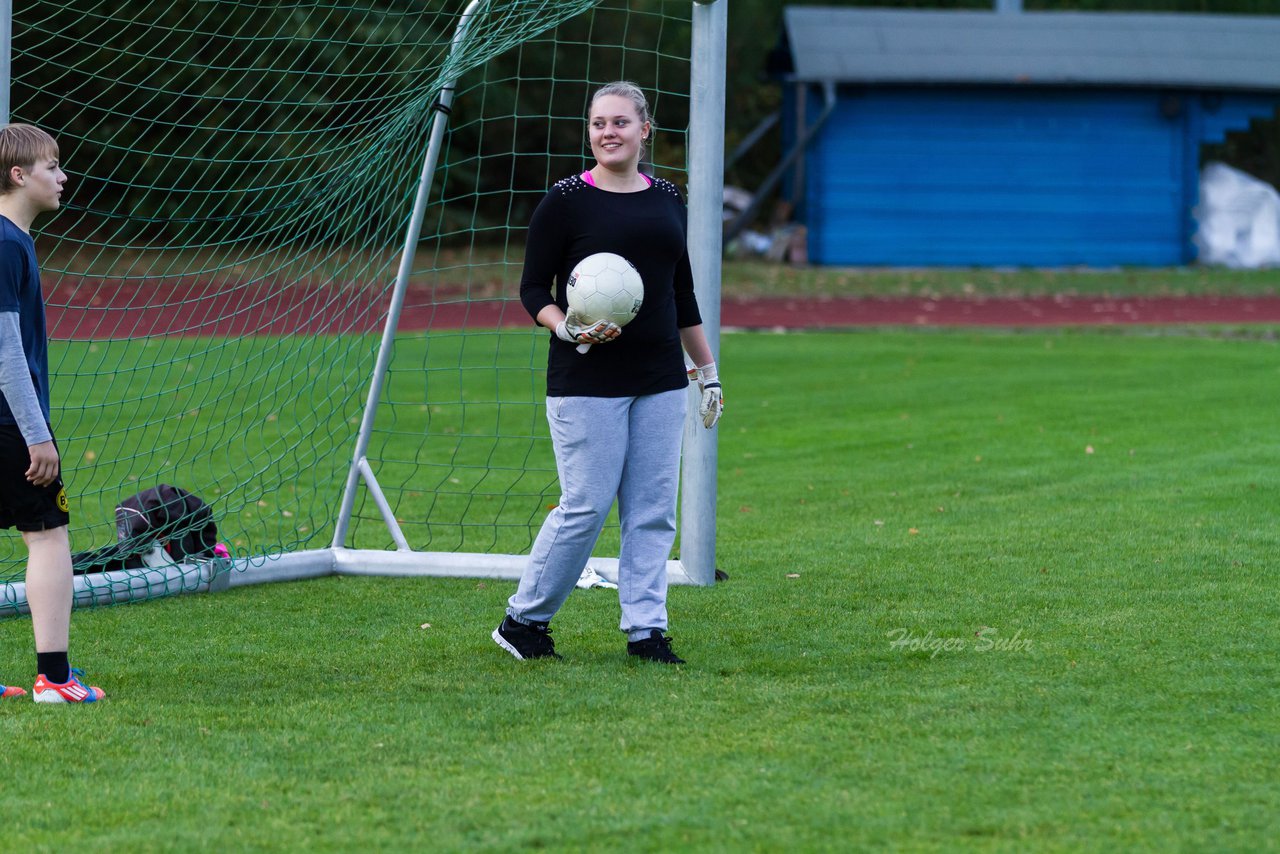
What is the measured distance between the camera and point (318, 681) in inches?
182

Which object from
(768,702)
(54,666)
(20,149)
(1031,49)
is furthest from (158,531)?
(1031,49)

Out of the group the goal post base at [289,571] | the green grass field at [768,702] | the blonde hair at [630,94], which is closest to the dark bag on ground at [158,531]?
the goal post base at [289,571]

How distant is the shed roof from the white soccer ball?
2039 centimetres

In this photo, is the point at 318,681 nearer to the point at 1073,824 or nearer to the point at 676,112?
the point at 1073,824

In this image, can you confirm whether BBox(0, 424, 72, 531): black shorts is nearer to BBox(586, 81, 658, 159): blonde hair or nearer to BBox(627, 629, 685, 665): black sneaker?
BBox(627, 629, 685, 665): black sneaker

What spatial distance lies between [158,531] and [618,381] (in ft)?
7.54

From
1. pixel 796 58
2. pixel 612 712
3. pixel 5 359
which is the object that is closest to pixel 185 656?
pixel 5 359

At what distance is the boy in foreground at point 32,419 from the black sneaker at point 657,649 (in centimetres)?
163

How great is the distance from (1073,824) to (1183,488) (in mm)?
4808

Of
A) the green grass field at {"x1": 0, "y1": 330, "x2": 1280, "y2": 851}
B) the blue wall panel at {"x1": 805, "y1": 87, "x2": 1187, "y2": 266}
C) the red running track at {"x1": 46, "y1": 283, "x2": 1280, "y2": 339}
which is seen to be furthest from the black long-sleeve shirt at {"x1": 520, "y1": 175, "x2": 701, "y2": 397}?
the blue wall panel at {"x1": 805, "y1": 87, "x2": 1187, "y2": 266}

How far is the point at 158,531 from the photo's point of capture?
5.91 m

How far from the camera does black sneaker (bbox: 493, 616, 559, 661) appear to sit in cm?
484

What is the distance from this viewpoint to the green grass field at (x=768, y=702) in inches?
132

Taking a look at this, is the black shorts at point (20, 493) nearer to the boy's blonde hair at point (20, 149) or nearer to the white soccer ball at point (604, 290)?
the boy's blonde hair at point (20, 149)
